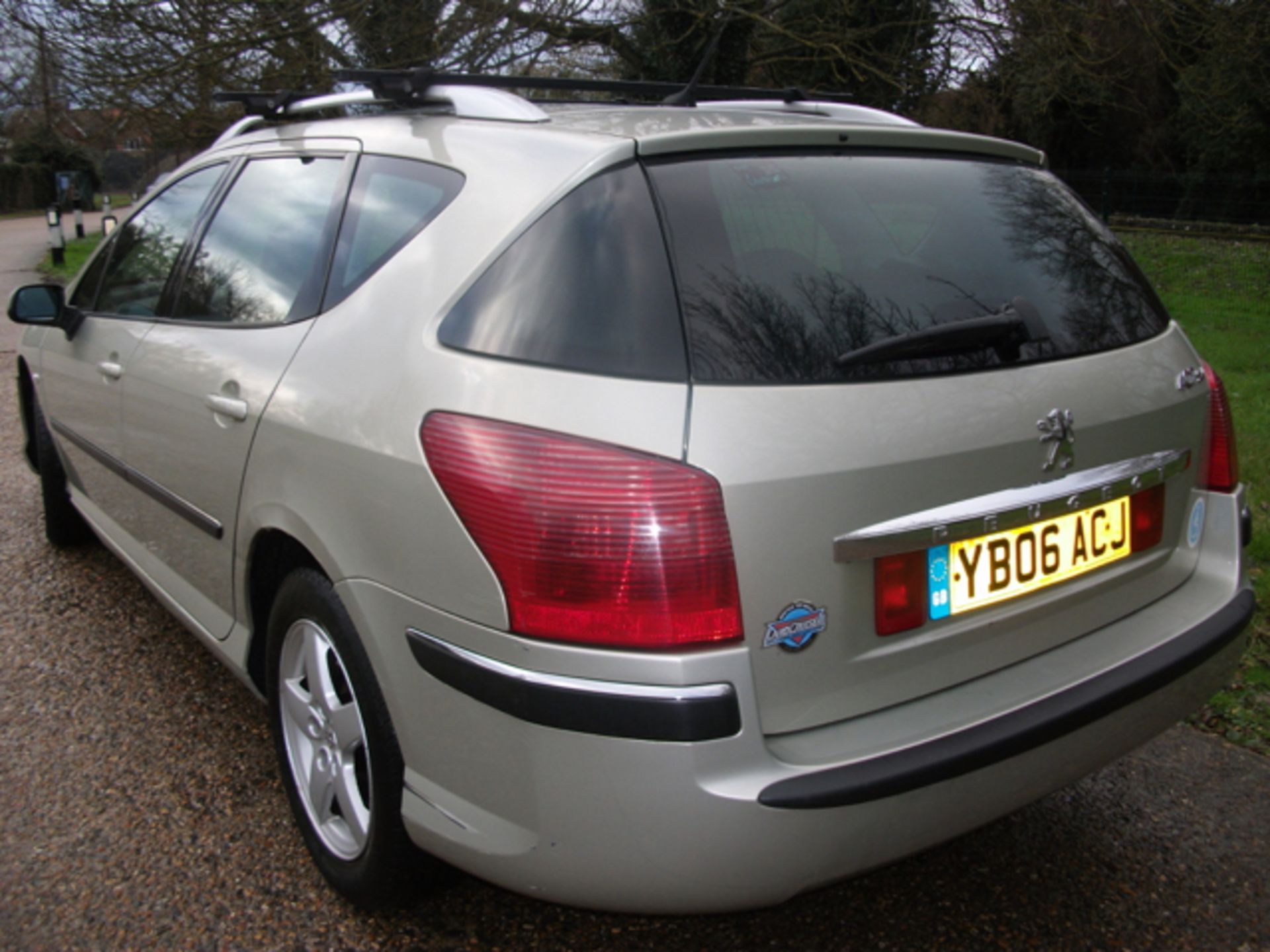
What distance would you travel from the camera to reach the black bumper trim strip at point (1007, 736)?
1823 mm

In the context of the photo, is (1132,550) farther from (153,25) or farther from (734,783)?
(153,25)

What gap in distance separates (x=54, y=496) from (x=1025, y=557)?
13.6ft

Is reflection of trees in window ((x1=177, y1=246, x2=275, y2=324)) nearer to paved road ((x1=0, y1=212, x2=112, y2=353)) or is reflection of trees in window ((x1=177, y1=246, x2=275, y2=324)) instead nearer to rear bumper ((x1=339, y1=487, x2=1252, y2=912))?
rear bumper ((x1=339, y1=487, x2=1252, y2=912))

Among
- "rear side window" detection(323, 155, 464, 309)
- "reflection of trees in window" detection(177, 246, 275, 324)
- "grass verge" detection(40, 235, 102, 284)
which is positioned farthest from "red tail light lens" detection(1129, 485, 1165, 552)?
"grass verge" detection(40, 235, 102, 284)

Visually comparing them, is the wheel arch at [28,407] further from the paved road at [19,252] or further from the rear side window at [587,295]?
the rear side window at [587,295]

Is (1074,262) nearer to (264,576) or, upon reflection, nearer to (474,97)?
(474,97)

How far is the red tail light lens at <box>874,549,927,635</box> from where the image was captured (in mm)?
1924

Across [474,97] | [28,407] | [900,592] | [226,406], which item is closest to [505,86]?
[474,97]

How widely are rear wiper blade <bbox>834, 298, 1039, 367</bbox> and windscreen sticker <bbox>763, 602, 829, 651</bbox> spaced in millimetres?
420

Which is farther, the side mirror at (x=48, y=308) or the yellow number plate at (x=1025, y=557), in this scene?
the side mirror at (x=48, y=308)

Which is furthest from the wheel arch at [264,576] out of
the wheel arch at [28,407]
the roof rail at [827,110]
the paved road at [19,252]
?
the paved road at [19,252]

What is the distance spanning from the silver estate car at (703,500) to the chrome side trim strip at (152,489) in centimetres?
20

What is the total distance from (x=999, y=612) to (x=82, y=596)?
3.63 m

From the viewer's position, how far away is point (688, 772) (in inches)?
69.7
